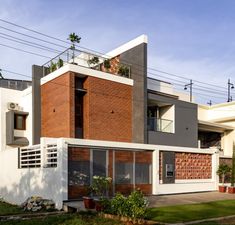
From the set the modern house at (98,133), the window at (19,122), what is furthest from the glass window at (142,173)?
the window at (19,122)

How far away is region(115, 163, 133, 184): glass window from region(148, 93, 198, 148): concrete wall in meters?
6.00

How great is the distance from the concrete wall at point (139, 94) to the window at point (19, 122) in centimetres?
765

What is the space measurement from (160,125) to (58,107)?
730 centimetres

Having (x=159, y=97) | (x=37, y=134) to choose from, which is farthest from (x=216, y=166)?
(x=37, y=134)

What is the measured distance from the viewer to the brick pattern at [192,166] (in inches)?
856

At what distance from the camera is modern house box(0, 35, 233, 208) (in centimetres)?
1656

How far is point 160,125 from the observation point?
84.6 feet

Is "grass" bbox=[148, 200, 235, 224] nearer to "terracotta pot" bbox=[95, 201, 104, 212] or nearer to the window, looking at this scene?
"terracotta pot" bbox=[95, 201, 104, 212]

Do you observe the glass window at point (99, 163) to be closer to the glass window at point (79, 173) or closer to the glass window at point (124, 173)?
the glass window at point (79, 173)

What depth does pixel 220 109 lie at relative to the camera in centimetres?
3638

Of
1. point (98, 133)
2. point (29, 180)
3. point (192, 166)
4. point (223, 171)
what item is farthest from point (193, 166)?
point (29, 180)

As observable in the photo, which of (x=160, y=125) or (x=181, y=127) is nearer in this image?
(x=160, y=125)

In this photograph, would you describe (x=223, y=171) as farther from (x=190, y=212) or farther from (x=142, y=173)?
(x=190, y=212)

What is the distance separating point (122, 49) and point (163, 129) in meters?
6.01
